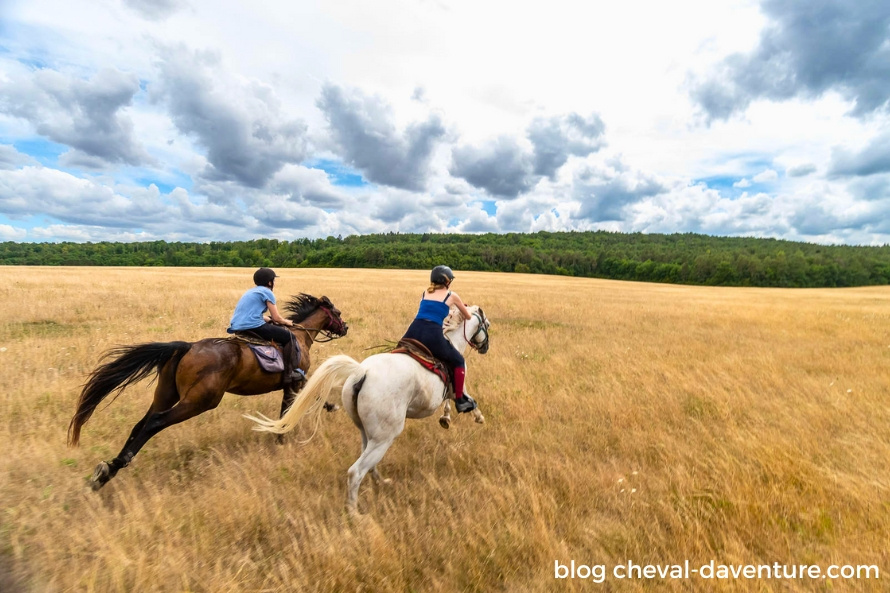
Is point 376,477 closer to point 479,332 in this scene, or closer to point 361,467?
point 361,467

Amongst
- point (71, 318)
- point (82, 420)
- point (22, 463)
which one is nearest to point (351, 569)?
point (82, 420)

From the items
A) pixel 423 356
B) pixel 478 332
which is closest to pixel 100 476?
pixel 423 356

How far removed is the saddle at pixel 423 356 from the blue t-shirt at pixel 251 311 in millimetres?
2411

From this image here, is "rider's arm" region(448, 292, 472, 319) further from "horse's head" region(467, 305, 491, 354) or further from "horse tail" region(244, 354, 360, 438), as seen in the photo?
"horse tail" region(244, 354, 360, 438)

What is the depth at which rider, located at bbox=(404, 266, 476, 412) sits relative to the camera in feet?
17.1

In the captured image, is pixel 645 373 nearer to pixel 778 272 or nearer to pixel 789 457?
pixel 789 457

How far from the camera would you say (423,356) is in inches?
197

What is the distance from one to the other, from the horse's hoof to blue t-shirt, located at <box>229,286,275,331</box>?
7.21 feet

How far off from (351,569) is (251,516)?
1363 mm

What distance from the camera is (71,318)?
1405 centimetres

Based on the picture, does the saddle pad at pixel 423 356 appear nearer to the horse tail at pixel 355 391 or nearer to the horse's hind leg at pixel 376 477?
the horse tail at pixel 355 391

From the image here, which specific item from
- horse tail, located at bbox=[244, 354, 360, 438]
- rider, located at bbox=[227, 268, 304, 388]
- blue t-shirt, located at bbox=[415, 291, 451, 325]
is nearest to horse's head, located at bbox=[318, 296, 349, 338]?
rider, located at bbox=[227, 268, 304, 388]

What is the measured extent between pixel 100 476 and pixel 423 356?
152 inches

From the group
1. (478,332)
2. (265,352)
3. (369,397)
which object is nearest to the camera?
(369,397)
